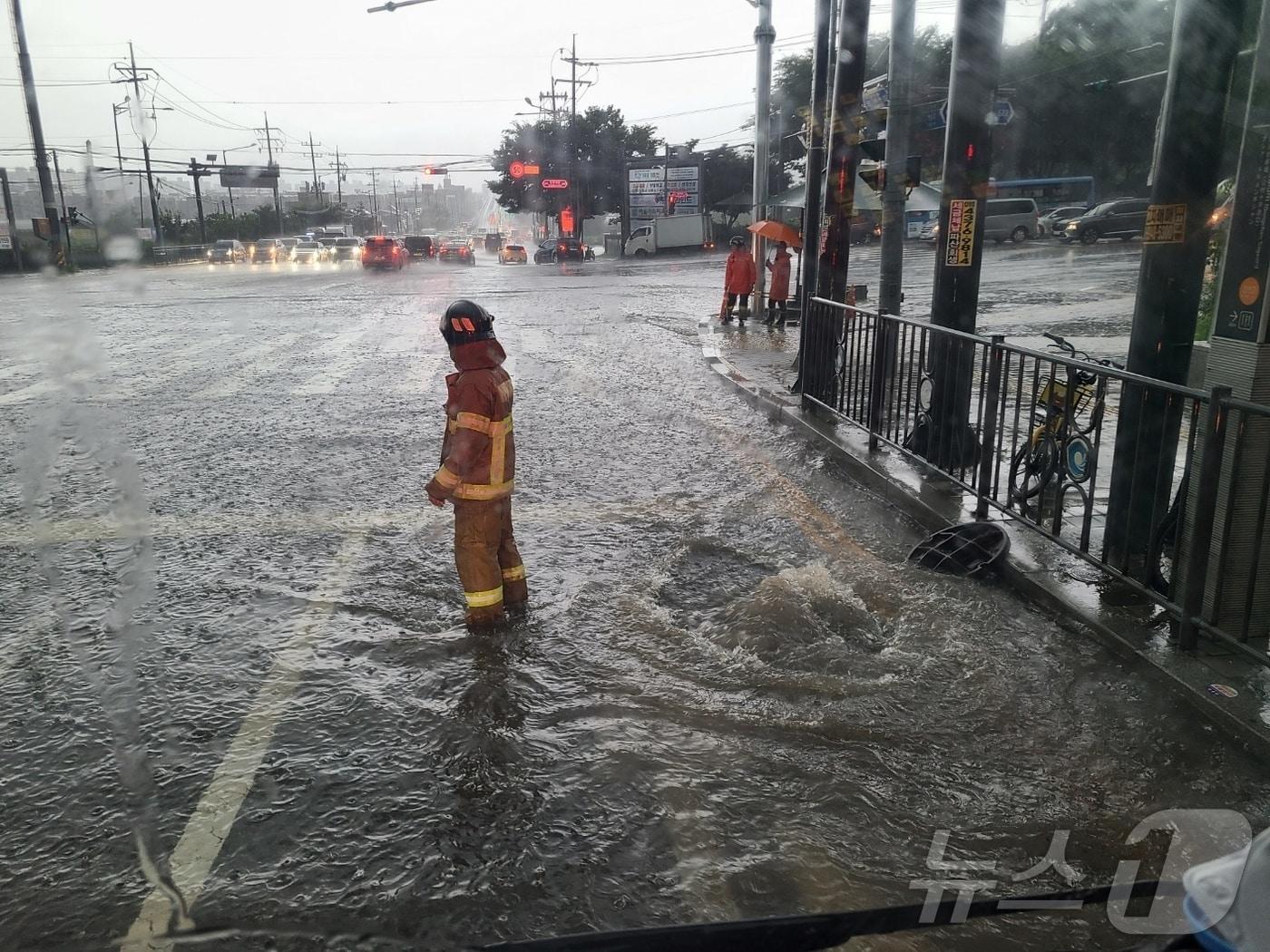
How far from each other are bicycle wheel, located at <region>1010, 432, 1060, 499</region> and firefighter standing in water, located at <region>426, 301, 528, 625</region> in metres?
2.88

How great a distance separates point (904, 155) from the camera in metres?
12.1

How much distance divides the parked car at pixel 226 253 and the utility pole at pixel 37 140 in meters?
A: 15.7

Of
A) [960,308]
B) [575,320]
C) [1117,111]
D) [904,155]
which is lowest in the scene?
[575,320]

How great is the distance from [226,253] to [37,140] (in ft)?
73.1

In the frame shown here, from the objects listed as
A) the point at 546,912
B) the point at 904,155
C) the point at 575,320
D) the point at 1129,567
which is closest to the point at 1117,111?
the point at 575,320

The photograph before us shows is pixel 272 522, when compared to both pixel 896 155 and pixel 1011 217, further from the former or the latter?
pixel 1011 217

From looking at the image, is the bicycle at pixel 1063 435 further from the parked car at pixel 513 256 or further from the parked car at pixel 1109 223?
the parked car at pixel 513 256

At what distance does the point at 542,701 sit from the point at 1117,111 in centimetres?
5341

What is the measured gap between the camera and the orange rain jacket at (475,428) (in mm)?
4488

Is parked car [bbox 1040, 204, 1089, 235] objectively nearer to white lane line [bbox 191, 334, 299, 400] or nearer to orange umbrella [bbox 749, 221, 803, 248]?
orange umbrella [bbox 749, 221, 803, 248]

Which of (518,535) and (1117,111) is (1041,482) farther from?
(1117,111)

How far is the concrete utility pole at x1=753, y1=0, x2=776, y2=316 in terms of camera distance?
21203 mm

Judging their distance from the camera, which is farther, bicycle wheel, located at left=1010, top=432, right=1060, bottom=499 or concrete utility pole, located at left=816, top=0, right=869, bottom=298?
concrete utility pole, located at left=816, top=0, right=869, bottom=298

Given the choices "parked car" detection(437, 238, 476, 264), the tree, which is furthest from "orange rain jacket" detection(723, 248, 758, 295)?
the tree
